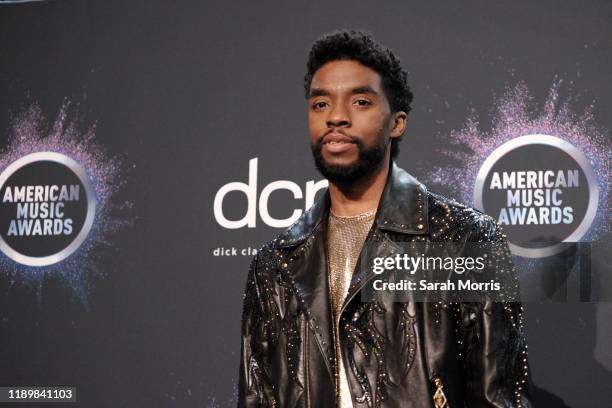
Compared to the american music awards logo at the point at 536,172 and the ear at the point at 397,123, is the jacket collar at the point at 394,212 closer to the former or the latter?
the ear at the point at 397,123

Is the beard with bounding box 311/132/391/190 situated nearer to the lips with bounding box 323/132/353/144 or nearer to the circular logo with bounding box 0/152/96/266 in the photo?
the lips with bounding box 323/132/353/144

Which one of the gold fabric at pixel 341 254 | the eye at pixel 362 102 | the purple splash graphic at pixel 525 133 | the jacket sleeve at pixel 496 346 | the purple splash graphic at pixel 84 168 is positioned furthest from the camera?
the purple splash graphic at pixel 84 168

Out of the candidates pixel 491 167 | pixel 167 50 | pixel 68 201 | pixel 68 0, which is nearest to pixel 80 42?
pixel 68 0

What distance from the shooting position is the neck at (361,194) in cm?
223

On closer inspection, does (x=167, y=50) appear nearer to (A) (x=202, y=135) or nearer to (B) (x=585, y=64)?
(A) (x=202, y=135)

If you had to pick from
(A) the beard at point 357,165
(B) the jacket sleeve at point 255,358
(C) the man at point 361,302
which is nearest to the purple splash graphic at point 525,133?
(C) the man at point 361,302

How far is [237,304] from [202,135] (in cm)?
65

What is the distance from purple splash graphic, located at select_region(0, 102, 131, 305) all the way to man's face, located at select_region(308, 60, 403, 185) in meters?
1.33

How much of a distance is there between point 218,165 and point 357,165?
3.75ft

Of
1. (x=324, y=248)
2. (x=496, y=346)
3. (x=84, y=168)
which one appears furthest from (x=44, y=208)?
(x=496, y=346)

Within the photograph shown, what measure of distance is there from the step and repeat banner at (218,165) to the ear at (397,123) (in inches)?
26.5

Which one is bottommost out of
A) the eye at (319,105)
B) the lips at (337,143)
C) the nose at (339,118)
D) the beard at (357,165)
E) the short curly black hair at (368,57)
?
the beard at (357,165)

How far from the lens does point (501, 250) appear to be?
2072 millimetres

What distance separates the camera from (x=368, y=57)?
2242mm
